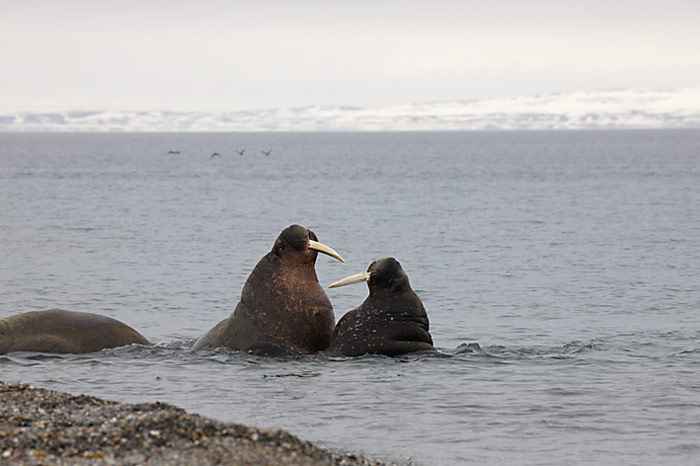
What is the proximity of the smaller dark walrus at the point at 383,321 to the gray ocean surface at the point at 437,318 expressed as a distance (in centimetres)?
22

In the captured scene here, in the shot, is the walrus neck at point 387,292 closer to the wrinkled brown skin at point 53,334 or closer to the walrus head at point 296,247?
the walrus head at point 296,247

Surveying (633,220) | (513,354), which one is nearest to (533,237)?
(633,220)

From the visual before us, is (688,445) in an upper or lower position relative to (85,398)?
lower

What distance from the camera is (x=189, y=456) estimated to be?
744 centimetres

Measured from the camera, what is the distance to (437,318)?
20578mm

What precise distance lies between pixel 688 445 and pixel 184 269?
68.5 feet

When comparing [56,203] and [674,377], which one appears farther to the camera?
[56,203]

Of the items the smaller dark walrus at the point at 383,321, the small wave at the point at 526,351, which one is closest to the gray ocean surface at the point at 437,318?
the small wave at the point at 526,351

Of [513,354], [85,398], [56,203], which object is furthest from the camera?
[56,203]

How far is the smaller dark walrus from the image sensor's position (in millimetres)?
13836

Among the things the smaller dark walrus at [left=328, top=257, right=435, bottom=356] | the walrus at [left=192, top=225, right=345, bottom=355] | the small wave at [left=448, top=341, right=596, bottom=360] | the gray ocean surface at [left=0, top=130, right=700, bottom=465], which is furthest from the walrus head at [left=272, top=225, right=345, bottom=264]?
the small wave at [left=448, top=341, right=596, bottom=360]

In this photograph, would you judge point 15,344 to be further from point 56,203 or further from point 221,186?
point 221,186

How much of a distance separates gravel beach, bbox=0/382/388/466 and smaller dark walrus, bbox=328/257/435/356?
4.89m

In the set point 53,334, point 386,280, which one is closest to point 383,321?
point 386,280
